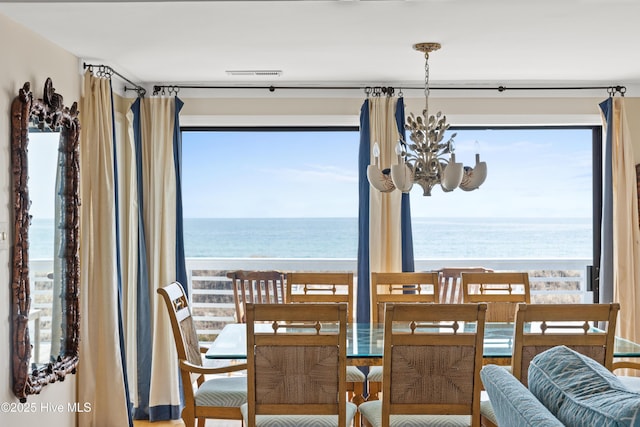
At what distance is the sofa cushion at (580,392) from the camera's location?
1.51 meters

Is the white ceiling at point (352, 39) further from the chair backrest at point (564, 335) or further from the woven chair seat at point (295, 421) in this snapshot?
the woven chair seat at point (295, 421)

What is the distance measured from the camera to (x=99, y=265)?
441 centimetres

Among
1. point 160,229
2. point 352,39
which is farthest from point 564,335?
point 160,229

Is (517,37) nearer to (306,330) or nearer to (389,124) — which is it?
(389,124)

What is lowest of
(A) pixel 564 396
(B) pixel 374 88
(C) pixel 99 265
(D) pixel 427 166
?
(A) pixel 564 396

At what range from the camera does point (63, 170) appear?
404 centimetres

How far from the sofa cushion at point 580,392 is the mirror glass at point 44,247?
273cm

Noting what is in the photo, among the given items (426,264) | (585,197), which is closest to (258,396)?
(426,264)

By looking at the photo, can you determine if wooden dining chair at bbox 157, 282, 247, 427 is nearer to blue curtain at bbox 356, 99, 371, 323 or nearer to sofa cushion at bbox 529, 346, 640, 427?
blue curtain at bbox 356, 99, 371, 323

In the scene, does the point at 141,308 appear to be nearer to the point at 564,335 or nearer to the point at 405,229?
the point at 405,229

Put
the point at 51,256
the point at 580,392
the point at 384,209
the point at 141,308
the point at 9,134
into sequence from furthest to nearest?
the point at 384,209, the point at 141,308, the point at 51,256, the point at 9,134, the point at 580,392

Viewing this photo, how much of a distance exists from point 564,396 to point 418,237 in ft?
48.5

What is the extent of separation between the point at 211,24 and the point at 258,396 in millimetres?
1891

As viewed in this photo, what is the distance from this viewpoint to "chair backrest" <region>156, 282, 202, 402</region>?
Answer: 11.8 ft
